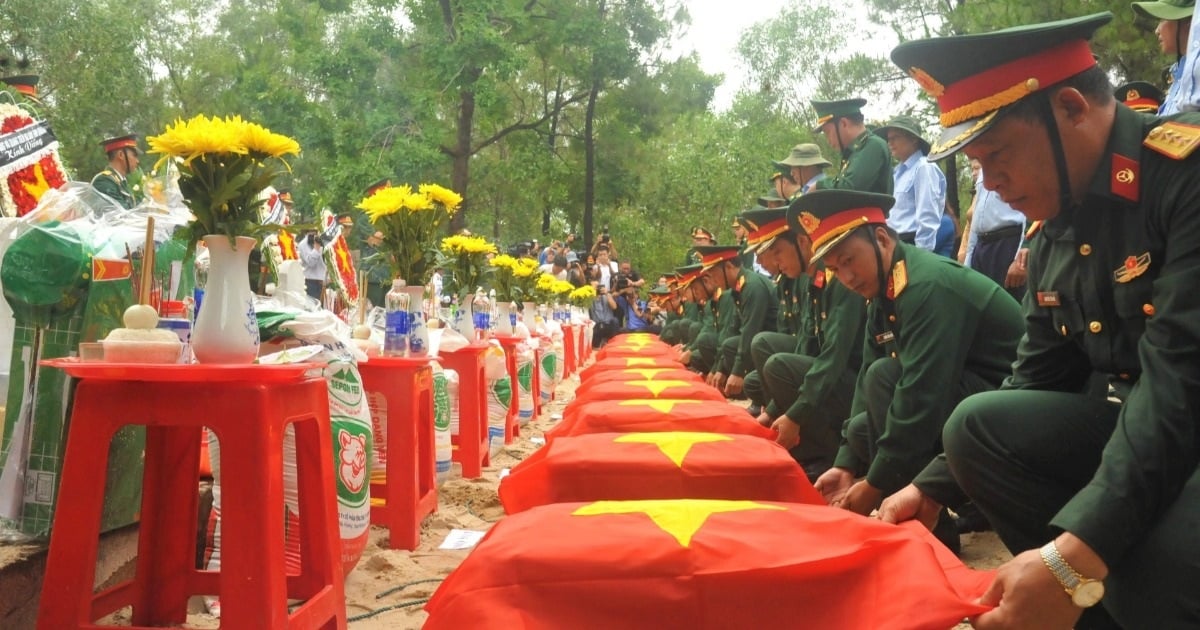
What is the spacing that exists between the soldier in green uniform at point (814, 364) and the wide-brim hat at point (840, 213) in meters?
0.19

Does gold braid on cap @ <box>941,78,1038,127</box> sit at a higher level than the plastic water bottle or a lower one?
higher

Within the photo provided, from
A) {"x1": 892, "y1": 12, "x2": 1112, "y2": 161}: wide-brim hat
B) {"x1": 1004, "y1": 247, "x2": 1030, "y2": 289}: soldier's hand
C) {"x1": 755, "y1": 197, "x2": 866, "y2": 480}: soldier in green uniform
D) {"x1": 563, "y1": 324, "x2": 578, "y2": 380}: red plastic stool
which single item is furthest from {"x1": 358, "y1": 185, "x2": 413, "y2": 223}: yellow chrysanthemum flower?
{"x1": 563, "y1": 324, "x2": 578, "y2": 380}: red plastic stool

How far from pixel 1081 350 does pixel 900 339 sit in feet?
2.77

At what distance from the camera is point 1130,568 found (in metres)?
1.36

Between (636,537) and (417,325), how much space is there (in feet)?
5.85

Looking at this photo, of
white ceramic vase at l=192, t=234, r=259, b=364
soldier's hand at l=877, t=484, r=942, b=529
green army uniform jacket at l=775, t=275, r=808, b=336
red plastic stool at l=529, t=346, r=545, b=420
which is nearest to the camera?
white ceramic vase at l=192, t=234, r=259, b=364

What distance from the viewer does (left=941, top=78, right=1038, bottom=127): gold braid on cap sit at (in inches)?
59.4

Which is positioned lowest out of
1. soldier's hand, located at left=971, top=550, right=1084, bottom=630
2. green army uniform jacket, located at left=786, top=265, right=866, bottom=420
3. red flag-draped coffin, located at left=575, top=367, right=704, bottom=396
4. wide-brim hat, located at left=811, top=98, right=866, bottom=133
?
soldier's hand, located at left=971, top=550, right=1084, bottom=630

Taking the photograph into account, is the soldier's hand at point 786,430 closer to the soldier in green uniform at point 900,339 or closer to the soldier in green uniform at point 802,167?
the soldier in green uniform at point 900,339

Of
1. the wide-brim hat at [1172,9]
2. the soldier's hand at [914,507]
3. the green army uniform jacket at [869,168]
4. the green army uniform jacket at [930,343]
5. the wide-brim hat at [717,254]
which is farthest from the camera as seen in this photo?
the wide-brim hat at [717,254]

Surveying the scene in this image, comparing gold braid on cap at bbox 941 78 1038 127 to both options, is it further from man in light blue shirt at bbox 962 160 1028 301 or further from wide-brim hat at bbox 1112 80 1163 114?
man in light blue shirt at bbox 962 160 1028 301

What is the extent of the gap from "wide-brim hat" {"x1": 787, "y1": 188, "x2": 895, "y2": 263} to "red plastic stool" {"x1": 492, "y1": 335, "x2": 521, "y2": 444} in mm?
2383

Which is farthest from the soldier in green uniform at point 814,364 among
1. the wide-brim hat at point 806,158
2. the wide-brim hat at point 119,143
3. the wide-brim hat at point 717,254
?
the wide-brim hat at point 119,143

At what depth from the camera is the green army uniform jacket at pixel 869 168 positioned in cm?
484
